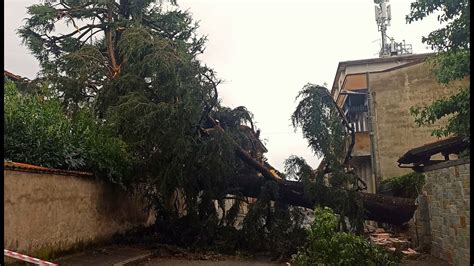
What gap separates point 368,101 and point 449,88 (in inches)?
149

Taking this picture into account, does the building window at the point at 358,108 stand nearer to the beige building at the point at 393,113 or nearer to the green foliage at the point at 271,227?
the beige building at the point at 393,113

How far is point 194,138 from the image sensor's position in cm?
1220

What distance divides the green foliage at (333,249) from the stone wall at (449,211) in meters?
1.82

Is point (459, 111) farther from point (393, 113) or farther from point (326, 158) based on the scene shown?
point (393, 113)

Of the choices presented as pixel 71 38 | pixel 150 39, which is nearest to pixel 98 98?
pixel 150 39

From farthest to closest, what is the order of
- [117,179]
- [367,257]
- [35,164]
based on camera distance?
1. [117,179]
2. [35,164]
3. [367,257]

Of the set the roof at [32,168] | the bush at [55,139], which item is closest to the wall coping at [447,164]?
Answer: the bush at [55,139]

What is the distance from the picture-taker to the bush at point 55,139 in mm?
9023

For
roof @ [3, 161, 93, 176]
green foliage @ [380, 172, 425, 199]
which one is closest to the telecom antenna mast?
green foliage @ [380, 172, 425, 199]

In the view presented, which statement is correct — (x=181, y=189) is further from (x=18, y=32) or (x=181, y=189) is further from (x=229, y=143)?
(x=18, y=32)

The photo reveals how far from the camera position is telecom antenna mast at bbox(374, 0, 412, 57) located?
2714 cm

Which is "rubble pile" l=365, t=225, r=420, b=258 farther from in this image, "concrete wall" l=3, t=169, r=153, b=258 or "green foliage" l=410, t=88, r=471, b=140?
"concrete wall" l=3, t=169, r=153, b=258

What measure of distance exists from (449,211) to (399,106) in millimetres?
12325

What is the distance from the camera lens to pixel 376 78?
68.4ft
